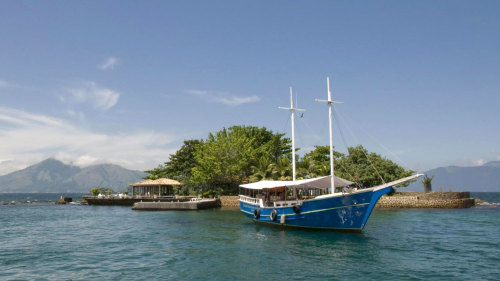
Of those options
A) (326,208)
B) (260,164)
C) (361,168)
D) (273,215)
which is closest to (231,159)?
(260,164)

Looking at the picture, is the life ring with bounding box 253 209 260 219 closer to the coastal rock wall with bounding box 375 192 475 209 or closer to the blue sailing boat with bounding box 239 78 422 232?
the blue sailing boat with bounding box 239 78 422 232

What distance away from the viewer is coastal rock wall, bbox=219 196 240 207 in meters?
60.6

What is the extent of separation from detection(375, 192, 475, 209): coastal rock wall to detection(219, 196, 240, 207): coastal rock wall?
73.4 feet

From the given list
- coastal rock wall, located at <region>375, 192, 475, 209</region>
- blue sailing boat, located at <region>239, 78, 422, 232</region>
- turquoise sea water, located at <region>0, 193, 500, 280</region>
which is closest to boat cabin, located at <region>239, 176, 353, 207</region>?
blue sailing boat, located at <region>239, 78, 422, 232</region>

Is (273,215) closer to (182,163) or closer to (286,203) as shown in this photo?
(286,203)

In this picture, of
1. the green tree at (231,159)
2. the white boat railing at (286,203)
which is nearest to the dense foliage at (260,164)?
the green tree at (231,159)

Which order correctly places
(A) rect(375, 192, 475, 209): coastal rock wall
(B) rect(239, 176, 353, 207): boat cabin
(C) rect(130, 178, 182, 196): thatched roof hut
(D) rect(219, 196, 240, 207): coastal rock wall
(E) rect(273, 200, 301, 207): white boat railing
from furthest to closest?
(C) rect(130, 178, 182, 196): thatched roof hut, (D) rect(219, 196, 240, 207): coastal rock wall, (A) rect(375, 192, 475, 209): coastal rock wall, (B) rect(239, 176, 353, 207): boat cabin, (E) rect(273, 200, 301, 207): white boat railing

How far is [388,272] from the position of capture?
1656 centimetres

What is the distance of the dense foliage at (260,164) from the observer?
58.2 metres

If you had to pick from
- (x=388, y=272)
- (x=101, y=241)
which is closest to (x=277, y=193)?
(x=101, y=241)

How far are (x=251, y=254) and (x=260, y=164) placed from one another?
3965 centimetres

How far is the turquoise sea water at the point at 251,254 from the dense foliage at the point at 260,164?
2553 centimetres

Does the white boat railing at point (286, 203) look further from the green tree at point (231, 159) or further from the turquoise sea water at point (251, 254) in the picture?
the green tree at point (231, 159)

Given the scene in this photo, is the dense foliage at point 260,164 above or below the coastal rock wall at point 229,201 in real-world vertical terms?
above
